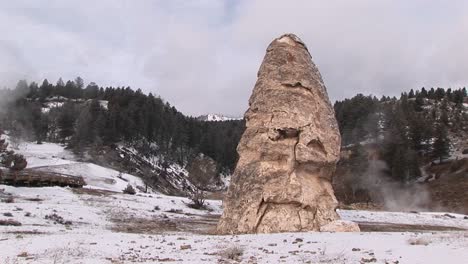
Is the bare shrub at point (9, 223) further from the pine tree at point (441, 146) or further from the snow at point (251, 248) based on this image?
the pine tree at point (441, 146)

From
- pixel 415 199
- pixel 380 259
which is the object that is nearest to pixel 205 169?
pixel 415 199

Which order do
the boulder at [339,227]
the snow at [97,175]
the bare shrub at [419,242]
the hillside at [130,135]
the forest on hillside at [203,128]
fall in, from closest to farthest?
the bare shrub at [419,242]
the boulder at [339,227]
the snow at [97,175]
the forest on hillside at [203,128]
the hillside at [130,135]

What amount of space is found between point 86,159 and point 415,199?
209ft

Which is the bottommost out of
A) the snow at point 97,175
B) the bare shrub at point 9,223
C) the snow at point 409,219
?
the bare shrub at point 9,223

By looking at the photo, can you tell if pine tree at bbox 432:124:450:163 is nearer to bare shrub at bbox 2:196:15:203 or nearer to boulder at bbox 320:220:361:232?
bare shrub at bbox 2:196:15:203

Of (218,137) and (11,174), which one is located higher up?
(218,137)

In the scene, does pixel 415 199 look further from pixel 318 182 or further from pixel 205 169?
pixel 318 182

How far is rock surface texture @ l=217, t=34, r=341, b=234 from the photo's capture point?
2497 cm

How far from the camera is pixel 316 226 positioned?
2494 cm

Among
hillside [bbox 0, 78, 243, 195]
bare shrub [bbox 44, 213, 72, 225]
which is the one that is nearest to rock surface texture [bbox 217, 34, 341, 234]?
bare shrub [bbox 44, 213, 72, 225]

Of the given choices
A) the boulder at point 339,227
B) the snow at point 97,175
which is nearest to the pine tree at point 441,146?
the snow at point 97,175

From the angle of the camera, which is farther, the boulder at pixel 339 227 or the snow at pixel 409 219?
the snow at pixel 409 219

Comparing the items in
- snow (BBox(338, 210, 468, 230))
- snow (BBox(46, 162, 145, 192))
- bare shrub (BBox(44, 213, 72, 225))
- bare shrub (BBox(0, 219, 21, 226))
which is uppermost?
snow (BBox(46, 162, 145, 192))

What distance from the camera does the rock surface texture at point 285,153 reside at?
24969mm
